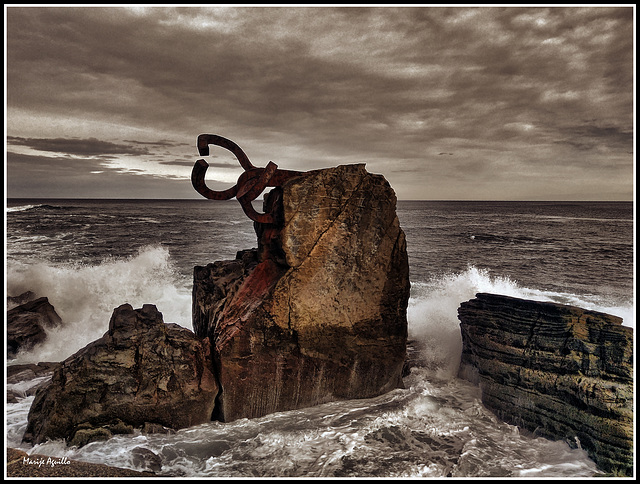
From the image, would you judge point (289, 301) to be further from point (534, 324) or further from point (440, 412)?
point (534, 324)

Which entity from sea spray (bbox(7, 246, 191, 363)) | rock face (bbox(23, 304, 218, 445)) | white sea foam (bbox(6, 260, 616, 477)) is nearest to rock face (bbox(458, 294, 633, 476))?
white sea foam (bbox(6, 260, 616, 477))

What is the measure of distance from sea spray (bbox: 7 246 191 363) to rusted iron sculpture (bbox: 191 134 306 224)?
Answer: 521 cm

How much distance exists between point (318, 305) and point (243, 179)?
5.55ft

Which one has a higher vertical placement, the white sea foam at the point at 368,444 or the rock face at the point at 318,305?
the rock face at the point at 318,305

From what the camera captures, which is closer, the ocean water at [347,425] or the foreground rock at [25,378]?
the ocean water at [347,425]

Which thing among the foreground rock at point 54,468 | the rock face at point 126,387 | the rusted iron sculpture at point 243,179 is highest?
the rusted iron sculpture at point 243,179

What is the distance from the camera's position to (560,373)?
4320mm

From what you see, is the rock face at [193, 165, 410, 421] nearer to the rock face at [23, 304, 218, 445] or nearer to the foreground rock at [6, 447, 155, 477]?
the rock face at [23, 304, 218, 445]

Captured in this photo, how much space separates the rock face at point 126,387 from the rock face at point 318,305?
0.99 feet

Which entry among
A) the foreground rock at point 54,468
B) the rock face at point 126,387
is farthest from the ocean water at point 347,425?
the foreground rock at point 54,468

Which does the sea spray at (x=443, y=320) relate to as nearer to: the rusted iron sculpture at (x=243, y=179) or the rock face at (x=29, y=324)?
the rusted iron sculpture at (x=243, y=179)

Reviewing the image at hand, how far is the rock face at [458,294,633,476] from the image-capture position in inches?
150

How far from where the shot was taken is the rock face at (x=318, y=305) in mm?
4473

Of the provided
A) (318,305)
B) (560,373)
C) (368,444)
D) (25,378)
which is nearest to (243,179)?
(318,305)
